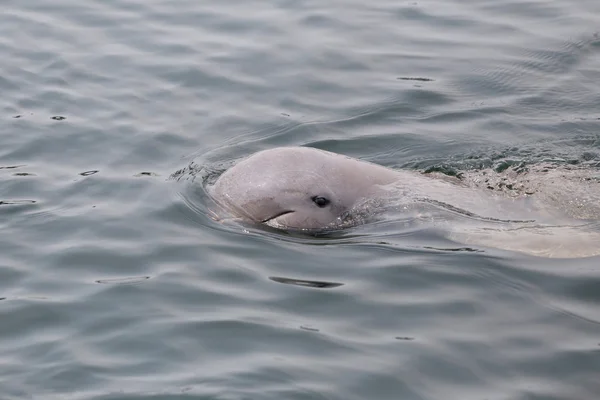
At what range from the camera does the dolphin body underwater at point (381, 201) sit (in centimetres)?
883

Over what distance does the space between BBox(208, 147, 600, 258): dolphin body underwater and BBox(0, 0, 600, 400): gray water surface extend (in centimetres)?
24

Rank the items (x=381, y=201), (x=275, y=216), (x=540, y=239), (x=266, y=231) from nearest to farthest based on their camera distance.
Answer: (x=540, y=239) → (x=266, y=231) → (x=275, y=216) → (x=381, y=201)

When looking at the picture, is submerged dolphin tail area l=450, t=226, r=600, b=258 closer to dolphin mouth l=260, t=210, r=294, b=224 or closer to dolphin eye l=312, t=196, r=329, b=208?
dolphin eye l=312, t=196, r=329, b=208

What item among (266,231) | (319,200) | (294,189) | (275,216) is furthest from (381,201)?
(266,231)

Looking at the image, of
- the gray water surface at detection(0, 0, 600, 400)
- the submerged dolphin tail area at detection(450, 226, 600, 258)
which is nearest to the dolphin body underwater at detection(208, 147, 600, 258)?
the submerged dolphin tail area at detection(450, 226, 600, 258)

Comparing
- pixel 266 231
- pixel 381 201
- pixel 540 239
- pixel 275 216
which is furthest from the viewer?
pixel 381 201

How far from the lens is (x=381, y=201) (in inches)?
358

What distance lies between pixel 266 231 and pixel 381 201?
1065mm

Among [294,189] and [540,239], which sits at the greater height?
[294,189]

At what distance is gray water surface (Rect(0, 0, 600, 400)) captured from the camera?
6.85m

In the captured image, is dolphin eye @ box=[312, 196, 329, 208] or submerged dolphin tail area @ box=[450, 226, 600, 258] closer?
submerged dolphin tail area @ box=[450, 226, 600, 258]

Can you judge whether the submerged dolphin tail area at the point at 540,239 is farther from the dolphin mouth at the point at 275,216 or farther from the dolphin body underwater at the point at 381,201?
the dolphin mouth at the point at 275,216

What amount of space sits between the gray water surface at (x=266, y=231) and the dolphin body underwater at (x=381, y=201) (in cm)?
24

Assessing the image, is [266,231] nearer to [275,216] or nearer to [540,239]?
[275,216]
